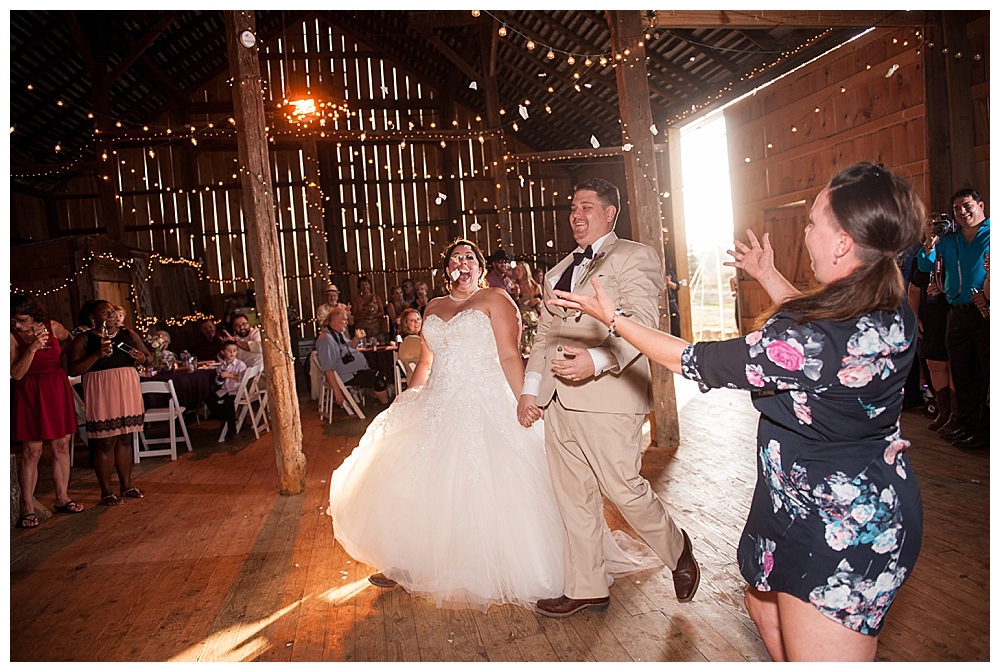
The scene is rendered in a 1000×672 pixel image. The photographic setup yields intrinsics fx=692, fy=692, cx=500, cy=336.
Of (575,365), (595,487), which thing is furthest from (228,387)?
(575,365)

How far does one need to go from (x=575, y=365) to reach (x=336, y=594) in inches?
64.2

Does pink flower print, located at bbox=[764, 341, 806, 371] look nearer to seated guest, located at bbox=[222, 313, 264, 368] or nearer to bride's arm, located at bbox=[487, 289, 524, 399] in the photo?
bride's arm, located at bbox=[487, 289, 524, 399]

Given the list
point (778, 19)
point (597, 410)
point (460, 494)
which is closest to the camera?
point (597, 410)

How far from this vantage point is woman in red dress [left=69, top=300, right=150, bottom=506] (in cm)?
458

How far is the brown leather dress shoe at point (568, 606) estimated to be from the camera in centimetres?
260

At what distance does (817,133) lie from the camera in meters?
8.40

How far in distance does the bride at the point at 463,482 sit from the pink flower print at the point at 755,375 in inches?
59.7

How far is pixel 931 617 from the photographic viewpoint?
8.05 ft

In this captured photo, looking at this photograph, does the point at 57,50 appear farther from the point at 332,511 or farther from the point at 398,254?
the point at 332,511

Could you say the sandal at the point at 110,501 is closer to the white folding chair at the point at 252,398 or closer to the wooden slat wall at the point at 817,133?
the white folding chair at the point at 252,398

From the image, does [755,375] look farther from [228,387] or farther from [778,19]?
[228,387]

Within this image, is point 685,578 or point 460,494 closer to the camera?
point 685,578

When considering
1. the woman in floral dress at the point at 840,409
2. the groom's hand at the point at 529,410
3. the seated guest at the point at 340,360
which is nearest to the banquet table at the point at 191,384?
the seated guest at the point at 340,360

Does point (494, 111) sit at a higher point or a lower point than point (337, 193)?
higher
